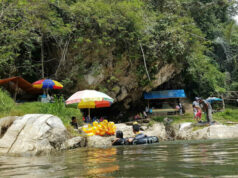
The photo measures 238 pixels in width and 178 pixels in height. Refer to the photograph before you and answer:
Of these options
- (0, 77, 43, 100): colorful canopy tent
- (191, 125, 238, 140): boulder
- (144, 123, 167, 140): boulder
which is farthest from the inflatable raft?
(0, 77, 43, 100): colorful canopy tent

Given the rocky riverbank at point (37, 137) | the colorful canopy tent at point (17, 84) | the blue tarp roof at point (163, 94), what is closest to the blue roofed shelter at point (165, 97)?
the blue tarp roof at point (163, 94)

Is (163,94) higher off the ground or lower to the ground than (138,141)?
higher

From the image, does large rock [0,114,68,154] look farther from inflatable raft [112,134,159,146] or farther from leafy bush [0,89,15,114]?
leafy bush [0,89,15,114]

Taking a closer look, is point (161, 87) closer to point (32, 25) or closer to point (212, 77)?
point (212, 77)

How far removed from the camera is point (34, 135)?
7.41 meters

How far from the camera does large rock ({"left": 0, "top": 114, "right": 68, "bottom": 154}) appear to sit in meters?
7.21

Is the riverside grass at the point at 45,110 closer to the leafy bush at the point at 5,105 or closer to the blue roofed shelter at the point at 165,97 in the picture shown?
the leafy bush at the point at 5,105

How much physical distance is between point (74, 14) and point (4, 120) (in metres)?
11.0

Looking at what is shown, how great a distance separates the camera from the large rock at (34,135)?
7211mm

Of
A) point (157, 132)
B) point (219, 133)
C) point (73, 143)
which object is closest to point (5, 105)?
point (73, 143)

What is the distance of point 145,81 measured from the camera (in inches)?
724

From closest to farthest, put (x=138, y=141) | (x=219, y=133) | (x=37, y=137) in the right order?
(x=37, y=137), (x=138, y=141), (x=219, y=133)

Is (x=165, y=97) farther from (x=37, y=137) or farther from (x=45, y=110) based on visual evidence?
(x=37, y=137)

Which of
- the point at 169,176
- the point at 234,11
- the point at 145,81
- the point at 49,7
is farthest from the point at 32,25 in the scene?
the point at 234,11
